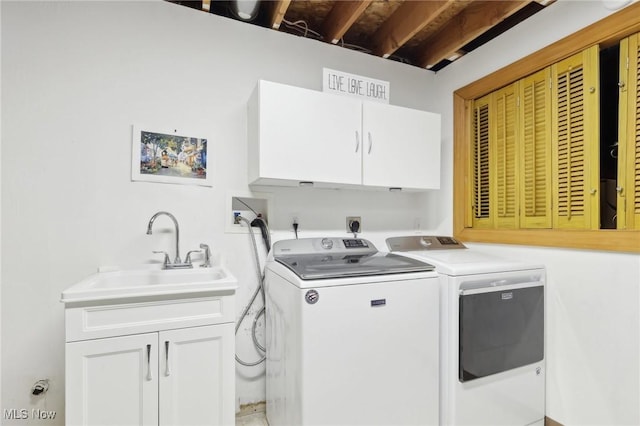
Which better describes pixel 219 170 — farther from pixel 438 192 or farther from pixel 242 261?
pixel 438 192

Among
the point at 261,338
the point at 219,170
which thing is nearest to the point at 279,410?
the point at 261,338

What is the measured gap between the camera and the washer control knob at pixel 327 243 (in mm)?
2047

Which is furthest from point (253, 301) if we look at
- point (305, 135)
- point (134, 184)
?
point (305, 135)

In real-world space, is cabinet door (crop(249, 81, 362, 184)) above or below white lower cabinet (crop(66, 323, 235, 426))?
above

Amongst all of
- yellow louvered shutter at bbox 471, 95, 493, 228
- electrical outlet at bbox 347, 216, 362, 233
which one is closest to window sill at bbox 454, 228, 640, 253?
yellow louvered shutter at bbox 471, 95, 493, 228

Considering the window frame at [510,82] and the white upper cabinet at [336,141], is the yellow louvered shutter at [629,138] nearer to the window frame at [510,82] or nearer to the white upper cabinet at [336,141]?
the window frame at [510,82]

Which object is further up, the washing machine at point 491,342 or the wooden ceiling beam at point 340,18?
the wooden ceiling beam at point 340,18

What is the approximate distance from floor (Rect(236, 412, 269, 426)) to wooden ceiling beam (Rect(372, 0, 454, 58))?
8.76 feet

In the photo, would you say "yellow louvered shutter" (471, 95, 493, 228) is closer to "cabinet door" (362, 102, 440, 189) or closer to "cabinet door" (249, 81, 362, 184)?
"cabinet door" (362, 102, 440, 189)

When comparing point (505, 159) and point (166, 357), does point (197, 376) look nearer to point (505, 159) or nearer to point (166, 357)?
point (166, 357)

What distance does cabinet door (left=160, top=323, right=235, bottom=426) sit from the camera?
1302mm

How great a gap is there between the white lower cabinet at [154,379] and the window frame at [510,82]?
1839 mm

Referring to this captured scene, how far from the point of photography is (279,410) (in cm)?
164

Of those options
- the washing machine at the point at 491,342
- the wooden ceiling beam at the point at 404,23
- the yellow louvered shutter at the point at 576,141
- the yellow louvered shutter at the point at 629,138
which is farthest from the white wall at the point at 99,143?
the yellow louvered shutter at the point at 629,138
